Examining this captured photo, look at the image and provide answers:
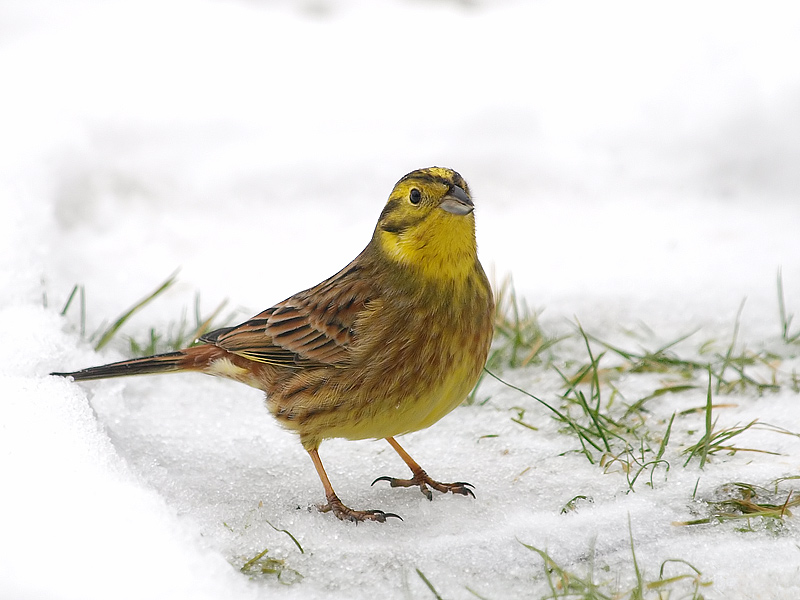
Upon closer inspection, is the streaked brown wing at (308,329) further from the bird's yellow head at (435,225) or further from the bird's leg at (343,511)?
the bird's leg at (343,511)

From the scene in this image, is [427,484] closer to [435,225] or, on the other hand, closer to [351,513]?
[351,513]

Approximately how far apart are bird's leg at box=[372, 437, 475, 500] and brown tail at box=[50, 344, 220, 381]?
0.96 meters

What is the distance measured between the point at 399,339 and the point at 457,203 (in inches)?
22.9

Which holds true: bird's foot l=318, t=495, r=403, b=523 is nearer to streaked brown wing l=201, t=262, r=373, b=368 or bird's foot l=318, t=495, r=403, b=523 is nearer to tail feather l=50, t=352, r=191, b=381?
streaked brown wing l=201, t=262, r=373, b=368

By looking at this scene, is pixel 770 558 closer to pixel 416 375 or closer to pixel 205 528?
pixel 416 375

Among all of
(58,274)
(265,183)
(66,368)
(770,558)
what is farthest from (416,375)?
(265,183)

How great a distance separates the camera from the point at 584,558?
10.5ft

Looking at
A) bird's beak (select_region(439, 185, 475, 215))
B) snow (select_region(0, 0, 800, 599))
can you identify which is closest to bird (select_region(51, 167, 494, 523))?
bird's beak (select_region(439, 185, 475, 215))

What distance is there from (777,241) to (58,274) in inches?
190

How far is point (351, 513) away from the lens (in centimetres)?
368

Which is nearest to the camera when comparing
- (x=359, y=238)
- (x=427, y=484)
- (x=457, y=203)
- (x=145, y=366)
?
(x=457, y=203)

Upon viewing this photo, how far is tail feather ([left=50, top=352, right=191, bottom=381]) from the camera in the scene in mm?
4102

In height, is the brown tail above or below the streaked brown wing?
below

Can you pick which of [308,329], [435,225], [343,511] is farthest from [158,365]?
[435,225]
